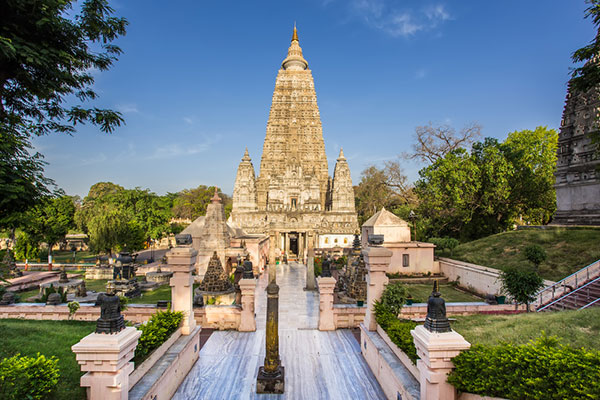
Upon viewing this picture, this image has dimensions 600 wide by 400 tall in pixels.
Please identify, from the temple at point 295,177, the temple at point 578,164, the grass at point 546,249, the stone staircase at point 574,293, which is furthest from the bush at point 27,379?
the temple at point 295,177

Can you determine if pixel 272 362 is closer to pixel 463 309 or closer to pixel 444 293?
pixel 463 309

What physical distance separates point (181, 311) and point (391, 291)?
5.79 m

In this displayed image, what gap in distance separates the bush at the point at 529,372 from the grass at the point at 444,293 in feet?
41.4

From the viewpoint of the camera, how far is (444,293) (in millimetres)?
19047

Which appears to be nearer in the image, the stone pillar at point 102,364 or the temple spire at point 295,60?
the stone pillar at point 102,364

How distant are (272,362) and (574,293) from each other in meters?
13.1

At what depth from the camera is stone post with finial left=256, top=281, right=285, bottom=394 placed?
7188 mm

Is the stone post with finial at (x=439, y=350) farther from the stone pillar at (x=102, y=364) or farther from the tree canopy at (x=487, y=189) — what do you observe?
the tree canopy at (x=487, y=189)

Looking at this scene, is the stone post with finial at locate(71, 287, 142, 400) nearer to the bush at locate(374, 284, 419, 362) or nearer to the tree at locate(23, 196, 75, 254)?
the bush at locate(374, 284, 419, 362)

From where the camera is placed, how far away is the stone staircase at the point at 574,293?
12.0 m

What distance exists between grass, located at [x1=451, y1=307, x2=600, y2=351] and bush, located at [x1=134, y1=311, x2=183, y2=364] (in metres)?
7.01

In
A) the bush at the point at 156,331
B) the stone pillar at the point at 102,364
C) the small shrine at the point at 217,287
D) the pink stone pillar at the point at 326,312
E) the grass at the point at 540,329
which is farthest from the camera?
the small shrine at the point at 217,287

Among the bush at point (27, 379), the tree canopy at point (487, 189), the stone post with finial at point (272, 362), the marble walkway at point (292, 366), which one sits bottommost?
the marble walkway at point (292, 366)

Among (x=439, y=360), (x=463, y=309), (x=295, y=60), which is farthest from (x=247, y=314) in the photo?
(x=295, y=60)
